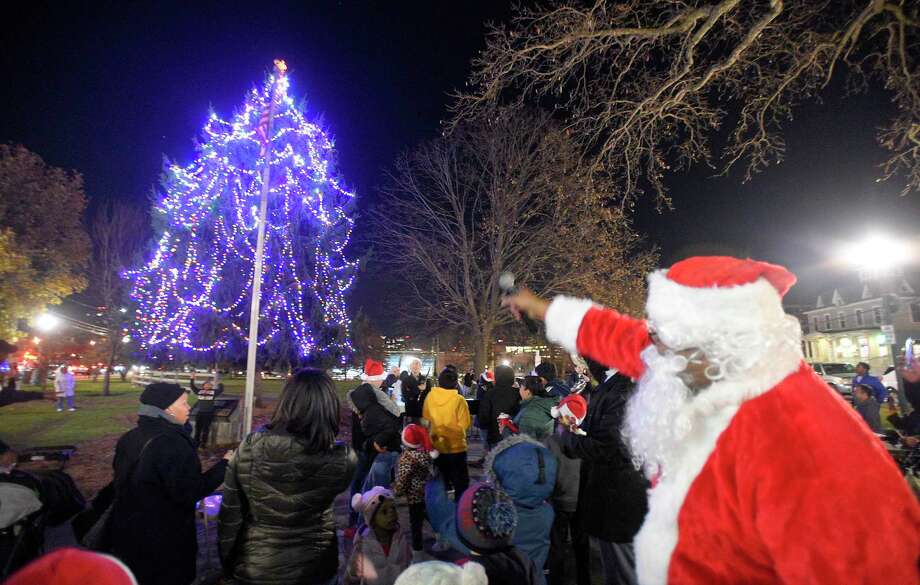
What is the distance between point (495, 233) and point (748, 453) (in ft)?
60.1

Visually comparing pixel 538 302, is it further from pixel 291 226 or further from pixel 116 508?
pixel 291 226

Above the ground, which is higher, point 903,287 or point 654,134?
point 903,287

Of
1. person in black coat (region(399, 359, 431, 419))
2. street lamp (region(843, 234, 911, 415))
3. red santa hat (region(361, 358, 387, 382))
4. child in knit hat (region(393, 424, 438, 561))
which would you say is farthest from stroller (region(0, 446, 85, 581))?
street lamp (region(843, 234, 911, 415))

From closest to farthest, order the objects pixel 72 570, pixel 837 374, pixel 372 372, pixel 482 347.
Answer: pixel 72 570 → pixel 372 372 → pixel 482 347 → pixel 837 374

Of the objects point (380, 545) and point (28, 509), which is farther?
point (380, 545)

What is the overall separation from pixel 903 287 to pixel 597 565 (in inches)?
2218

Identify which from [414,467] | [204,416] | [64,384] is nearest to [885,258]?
[414,467]

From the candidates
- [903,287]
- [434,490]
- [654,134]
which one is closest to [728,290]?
[434,490]

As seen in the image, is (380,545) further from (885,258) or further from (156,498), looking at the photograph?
(885,258)

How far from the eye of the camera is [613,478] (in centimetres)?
355

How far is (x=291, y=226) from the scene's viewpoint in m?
18.4

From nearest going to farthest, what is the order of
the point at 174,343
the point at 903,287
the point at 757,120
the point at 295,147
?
1. the point at 757,120
2. the point at 174,343
3. the point at 295,147
4. the point at 903,287

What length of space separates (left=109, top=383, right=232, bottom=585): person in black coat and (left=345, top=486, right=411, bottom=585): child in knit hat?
43.0 inches

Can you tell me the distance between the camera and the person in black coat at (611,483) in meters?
3.37
